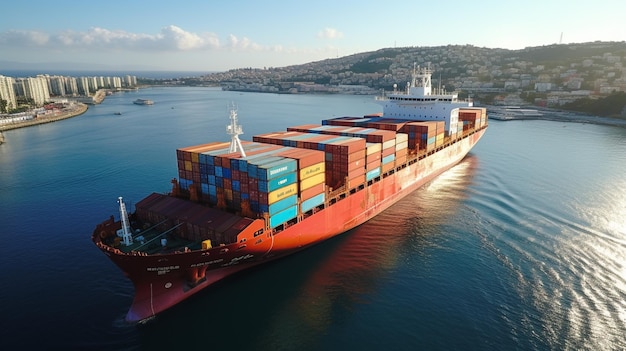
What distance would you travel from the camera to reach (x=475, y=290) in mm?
18234

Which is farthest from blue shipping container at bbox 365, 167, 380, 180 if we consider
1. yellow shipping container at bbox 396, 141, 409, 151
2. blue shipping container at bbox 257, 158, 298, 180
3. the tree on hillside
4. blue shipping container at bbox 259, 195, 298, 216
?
the tree on hillside

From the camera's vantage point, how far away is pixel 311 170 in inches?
818

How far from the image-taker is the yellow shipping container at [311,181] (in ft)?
66.4

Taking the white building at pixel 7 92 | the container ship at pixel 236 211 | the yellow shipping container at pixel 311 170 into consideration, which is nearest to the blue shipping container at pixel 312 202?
the container ship at pixel 236 211

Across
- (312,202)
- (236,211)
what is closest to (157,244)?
(236,211)

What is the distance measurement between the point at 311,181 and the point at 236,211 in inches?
183

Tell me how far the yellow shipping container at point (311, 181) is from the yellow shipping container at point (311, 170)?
19cm

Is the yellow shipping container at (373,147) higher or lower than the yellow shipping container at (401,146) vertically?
higher

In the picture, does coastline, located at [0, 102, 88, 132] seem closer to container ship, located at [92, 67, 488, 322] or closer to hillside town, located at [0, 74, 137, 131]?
hillside town, located at [0, 74, 137, 131]

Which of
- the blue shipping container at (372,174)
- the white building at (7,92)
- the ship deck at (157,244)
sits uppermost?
the white building at (7,92)

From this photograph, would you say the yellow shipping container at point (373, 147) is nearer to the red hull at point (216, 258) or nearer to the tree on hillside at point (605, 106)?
the red hull at point (216, 258)

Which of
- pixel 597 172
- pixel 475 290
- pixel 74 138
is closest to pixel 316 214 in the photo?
pixel 475 290

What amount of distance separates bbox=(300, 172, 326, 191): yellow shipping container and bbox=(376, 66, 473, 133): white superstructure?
2462 cm

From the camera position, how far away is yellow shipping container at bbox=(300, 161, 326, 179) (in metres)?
20.1
